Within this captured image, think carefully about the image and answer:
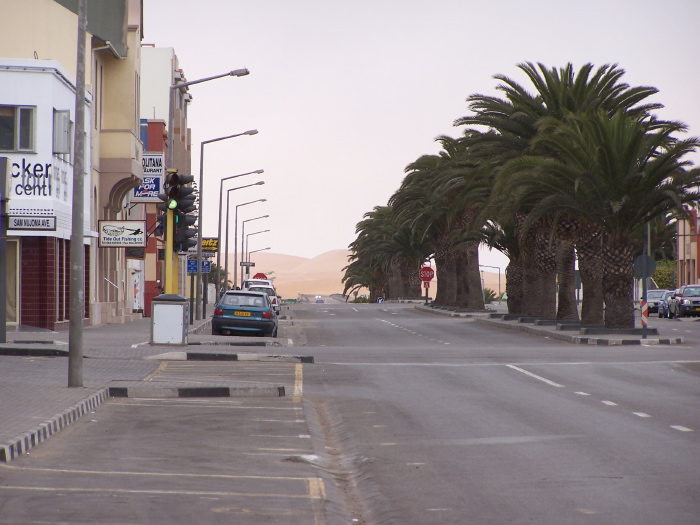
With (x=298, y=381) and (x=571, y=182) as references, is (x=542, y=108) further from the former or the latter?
(x=298, y=381)

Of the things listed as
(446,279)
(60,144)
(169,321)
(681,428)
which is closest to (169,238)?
(169,321)

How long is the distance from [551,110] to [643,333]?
35.4 ft

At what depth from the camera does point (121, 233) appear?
40.3 m

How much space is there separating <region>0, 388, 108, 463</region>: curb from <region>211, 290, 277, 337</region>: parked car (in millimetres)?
19336

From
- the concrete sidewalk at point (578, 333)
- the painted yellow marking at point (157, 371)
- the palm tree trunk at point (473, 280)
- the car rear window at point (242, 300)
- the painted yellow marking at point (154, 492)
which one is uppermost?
the palm tree trunk at point (473, 280)

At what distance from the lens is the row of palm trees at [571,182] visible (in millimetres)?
34312

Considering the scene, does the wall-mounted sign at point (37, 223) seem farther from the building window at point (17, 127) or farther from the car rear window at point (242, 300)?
the car rear window at point (242, 300)

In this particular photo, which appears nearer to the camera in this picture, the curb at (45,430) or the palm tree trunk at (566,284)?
the curb at (45,430)

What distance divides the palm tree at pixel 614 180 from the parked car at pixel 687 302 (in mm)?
22758

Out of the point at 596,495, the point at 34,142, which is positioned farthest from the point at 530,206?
the point at 596,495

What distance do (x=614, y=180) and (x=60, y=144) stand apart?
17070 mm

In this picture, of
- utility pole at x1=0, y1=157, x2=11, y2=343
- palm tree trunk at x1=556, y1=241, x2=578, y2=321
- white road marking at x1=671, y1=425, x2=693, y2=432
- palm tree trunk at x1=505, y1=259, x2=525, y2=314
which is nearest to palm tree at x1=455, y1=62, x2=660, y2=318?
palm tree trunk at x1=556, y1=241, x2=578, y2=321

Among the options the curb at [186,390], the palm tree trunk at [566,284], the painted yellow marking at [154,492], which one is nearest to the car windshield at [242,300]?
the palm tree trunk at [566,284]

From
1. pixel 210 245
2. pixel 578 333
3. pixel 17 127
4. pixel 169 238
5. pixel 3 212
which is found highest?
pixel 17 127
